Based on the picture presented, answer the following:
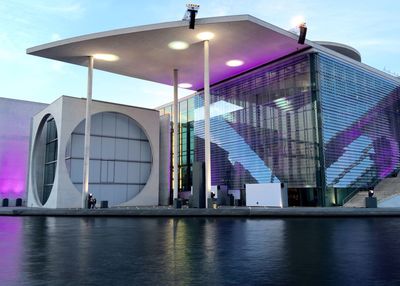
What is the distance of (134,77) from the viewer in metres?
35.0

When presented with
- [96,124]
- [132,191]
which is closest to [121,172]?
[132,191]

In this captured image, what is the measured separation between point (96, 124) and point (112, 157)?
3.20m

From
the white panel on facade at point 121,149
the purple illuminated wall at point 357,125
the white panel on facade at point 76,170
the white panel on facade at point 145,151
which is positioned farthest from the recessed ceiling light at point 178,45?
the white panel on facade at point 76,170

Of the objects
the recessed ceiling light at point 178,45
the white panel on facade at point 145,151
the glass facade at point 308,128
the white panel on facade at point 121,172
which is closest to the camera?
the recessed ceiling light at point 178,45

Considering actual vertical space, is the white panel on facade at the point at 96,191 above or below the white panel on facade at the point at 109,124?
below

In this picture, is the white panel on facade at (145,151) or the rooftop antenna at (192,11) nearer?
the rooftop antenna at (192,11)

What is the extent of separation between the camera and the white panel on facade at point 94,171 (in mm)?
33263

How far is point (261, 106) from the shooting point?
31.8 meters

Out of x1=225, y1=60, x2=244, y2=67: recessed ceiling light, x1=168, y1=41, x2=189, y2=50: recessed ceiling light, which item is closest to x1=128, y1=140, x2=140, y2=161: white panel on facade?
x1=225, y1=60, x2=244, y2=67: recessed ceiling light

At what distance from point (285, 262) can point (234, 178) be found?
2716 cm

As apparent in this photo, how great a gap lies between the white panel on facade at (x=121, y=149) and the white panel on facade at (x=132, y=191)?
2.67 m

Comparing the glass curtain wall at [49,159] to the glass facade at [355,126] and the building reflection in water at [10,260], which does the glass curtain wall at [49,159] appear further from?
the building reflection in water at [10,260]

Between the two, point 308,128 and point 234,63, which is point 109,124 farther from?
point 308,128

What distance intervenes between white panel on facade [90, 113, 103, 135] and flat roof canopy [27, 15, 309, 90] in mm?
4283
